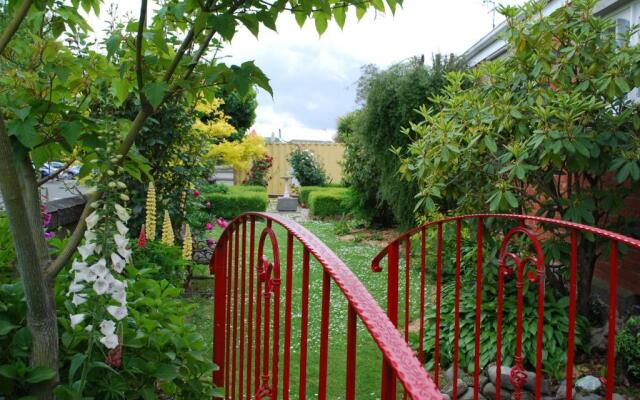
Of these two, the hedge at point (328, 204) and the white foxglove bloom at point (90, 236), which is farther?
the hedge at point (328, 204)

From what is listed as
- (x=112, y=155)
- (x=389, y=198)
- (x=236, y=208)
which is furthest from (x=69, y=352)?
(x=236, y=208)

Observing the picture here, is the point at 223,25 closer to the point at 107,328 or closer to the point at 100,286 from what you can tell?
the point at 100,286

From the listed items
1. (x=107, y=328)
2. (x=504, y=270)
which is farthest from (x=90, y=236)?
(x=504, y=270)

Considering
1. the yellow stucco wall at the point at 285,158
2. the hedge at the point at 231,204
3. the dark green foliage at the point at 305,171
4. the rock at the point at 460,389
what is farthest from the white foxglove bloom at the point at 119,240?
the yellow stucco wall at the point at 285,158

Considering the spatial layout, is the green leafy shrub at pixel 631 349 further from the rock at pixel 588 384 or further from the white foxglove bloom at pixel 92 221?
the white foxglove bloom at pixel 92 221

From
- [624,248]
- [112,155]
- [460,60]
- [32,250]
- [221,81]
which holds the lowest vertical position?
[624,248]

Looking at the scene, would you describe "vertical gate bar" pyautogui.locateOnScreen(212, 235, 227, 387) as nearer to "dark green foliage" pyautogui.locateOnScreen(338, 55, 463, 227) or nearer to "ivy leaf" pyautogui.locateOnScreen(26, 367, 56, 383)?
"ivy leaf" pyautogui.locateOnScreen(26, 367, 56, 383)

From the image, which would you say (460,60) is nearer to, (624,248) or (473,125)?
(473,125)

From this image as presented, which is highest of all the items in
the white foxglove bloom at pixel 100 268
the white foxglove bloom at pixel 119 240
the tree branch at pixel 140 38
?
the tree branch at pixel 140 38

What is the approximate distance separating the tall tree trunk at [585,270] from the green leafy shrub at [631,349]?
22.4 inches

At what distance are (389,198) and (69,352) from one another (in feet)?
22.5

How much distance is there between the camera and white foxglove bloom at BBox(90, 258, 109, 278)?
1540 millimetres

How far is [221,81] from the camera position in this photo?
1854mm

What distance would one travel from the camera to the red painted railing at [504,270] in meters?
1.89
